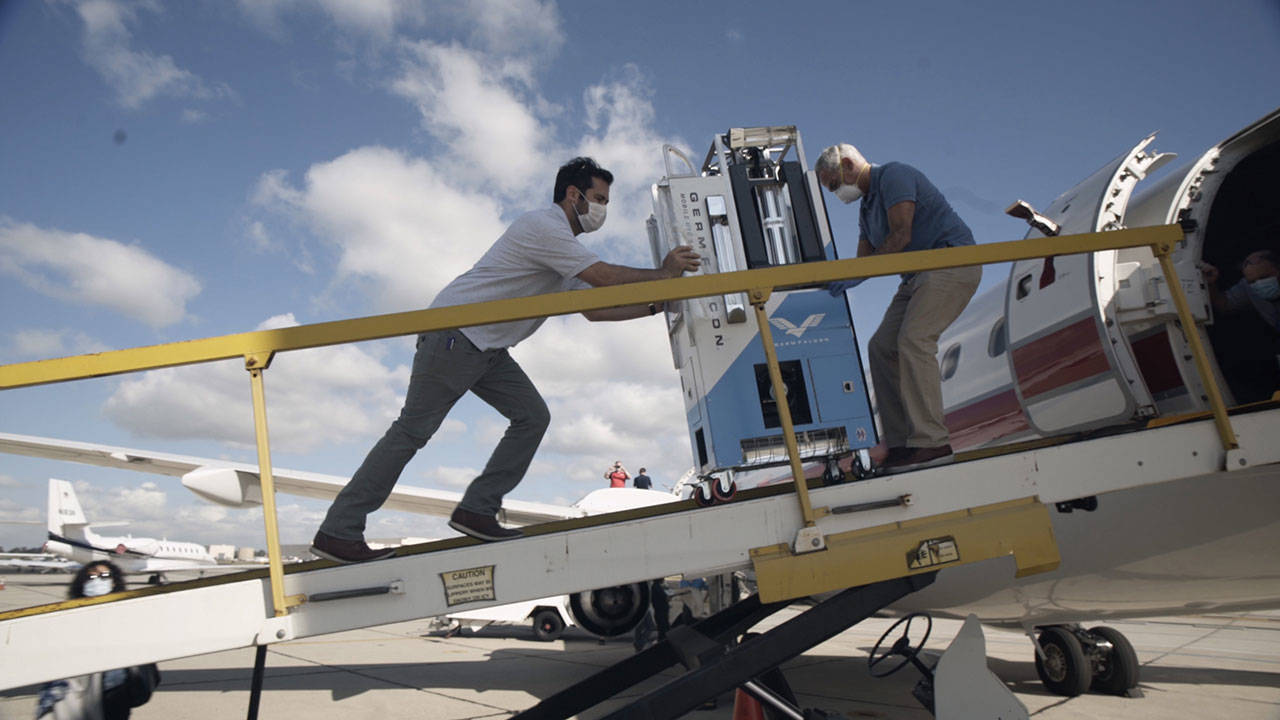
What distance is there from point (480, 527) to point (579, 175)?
1721mm

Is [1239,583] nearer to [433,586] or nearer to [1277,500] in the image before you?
[1277,500]

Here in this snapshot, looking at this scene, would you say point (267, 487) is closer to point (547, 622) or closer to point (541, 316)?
point (541, 316)

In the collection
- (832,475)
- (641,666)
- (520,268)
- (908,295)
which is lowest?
(641,666)

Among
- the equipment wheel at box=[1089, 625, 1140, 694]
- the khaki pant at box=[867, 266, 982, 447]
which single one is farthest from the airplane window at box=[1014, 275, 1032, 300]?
the equipment wheel at box=[1089, 625, 1140, 694]

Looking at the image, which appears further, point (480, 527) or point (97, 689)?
point (97, 689)

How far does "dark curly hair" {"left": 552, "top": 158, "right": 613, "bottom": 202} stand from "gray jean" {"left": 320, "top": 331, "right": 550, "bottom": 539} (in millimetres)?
882

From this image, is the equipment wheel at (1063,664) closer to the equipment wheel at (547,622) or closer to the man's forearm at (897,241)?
the man's forearm at (897,241)

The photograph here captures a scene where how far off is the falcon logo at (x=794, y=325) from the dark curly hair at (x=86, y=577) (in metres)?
4.40

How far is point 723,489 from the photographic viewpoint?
9.71 ft

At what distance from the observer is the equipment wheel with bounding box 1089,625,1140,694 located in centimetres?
582

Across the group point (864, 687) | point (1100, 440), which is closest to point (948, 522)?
point (1100, 440)

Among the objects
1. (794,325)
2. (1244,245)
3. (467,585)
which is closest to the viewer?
(467,585)

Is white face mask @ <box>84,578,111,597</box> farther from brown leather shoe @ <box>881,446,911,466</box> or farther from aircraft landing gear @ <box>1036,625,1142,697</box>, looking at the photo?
aircraft landing gear @ <box>1036,625,1142,697</box>

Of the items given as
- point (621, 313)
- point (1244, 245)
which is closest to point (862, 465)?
point (621, 313)
